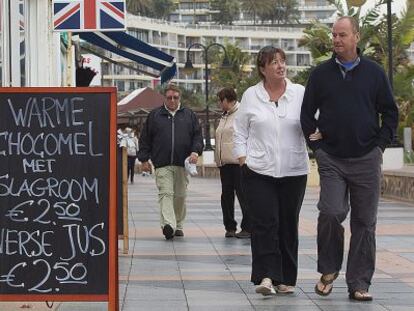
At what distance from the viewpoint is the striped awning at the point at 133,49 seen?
56.5 ft

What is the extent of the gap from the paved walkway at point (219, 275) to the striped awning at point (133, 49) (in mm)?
4996

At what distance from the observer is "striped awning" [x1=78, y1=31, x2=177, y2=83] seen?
17234 millimetres

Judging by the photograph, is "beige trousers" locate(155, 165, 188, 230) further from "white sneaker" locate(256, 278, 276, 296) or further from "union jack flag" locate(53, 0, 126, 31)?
"white sneaker" locate(256, 278, 276, 296)

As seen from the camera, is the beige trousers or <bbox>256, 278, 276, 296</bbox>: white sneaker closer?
<bbox>256, 278, 276, 296</bbox>: white sneaker

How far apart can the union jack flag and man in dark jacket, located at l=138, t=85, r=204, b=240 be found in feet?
3.57

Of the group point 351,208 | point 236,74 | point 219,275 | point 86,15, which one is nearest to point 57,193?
point 351,208

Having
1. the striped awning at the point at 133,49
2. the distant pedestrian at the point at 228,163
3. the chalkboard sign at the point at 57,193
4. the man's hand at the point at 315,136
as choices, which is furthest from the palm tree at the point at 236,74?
the chalkboard sign at the point at 57,193

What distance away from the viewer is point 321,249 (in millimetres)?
7133

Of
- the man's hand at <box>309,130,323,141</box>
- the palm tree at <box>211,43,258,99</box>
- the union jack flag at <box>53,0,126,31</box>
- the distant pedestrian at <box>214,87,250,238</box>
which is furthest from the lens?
the palm tree at <box>211,43,258,99</box>

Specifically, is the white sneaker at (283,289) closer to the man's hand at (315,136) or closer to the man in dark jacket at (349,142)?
the man in dark jacket at (349,142)

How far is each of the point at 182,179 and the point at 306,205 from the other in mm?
6642

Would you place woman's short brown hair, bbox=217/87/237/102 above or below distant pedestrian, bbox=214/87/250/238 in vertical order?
above

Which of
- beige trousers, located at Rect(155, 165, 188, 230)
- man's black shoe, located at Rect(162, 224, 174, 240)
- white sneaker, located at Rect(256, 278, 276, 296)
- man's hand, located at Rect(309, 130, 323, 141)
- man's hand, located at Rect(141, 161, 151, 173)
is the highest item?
man's hand, located at Rect(309, 130, 323, 141)

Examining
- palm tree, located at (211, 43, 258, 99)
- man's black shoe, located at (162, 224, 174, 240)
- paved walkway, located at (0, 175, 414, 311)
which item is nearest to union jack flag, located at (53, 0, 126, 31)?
man's black shoe, located at (162, 224, 174, 240)
